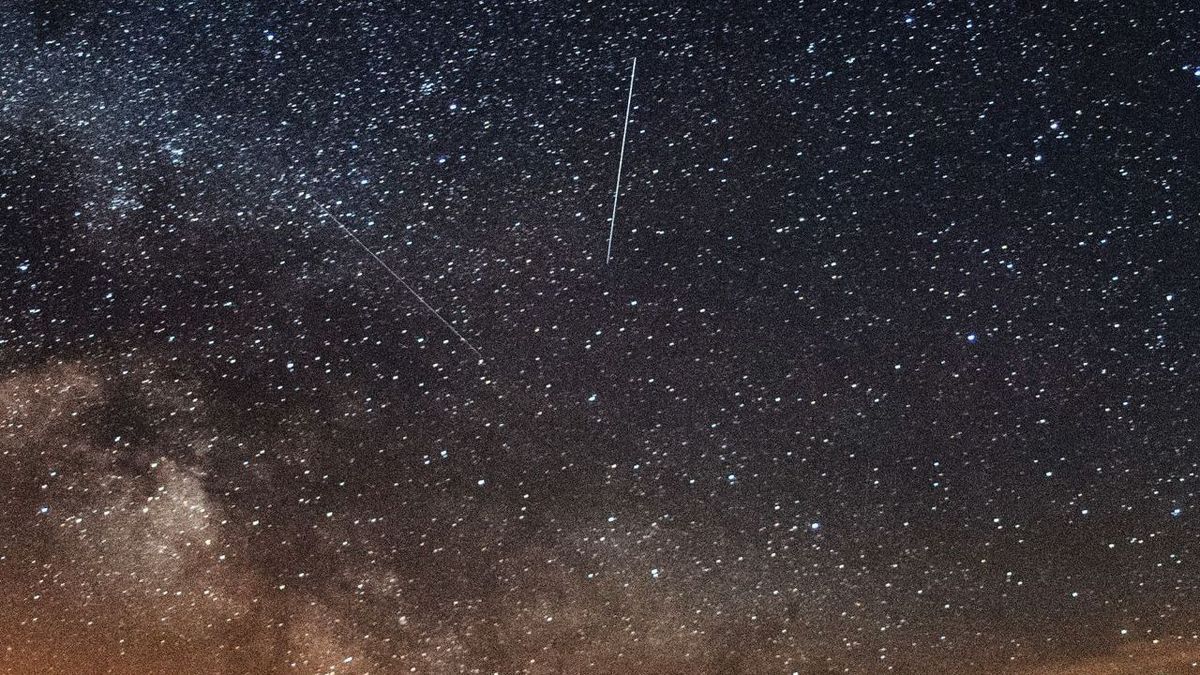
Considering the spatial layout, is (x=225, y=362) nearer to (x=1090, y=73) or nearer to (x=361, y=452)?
(x=361, y=452)

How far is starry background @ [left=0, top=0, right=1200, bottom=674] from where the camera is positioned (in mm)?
1072

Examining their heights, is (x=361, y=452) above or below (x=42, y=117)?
below

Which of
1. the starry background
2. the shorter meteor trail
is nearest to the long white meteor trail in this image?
the starry background

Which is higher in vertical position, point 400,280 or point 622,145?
point 622,145

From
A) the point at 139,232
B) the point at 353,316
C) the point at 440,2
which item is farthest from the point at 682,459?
the point at 139,232

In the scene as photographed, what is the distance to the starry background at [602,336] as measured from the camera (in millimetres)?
1072

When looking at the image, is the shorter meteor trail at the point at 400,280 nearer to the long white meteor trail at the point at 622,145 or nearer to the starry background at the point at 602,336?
the starry background at the point at 602,336

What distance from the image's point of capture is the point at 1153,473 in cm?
109

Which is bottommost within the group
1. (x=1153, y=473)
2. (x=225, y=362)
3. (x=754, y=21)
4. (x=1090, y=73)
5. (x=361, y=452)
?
(x=1153, y=473)

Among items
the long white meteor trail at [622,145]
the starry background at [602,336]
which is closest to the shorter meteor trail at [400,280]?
the starry background at [602,336]

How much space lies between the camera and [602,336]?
3.59 feet

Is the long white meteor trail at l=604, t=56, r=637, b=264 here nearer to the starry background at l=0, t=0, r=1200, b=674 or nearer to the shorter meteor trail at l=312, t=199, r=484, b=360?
the starry background at l=0, t=0, r=1200, b=674

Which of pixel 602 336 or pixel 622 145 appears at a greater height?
pixel 622 145

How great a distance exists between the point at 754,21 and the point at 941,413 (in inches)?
23.3
